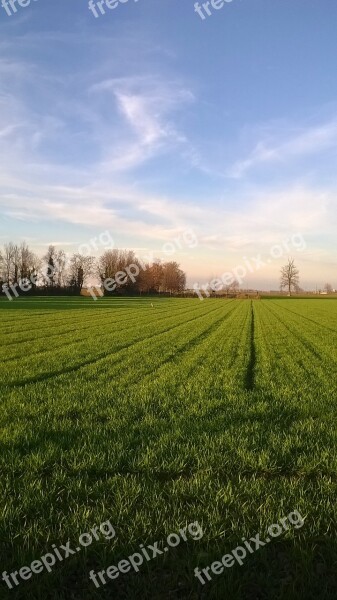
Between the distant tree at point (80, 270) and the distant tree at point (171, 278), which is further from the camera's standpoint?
the distant tree at point (171, 278)

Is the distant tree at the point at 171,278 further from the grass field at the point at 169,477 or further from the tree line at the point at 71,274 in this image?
the grass field at the point at 169,477

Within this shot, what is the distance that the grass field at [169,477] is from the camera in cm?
384

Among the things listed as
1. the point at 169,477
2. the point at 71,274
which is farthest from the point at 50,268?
the point at 169,477

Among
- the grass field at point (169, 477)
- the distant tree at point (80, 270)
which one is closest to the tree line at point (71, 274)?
the distant tree at point (80, 270)

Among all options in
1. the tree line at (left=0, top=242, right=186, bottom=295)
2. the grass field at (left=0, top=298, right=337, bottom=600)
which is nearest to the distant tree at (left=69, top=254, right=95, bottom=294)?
the tree line at (left=0, top=242, right=186, bottom=295)

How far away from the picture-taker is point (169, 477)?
573 cm

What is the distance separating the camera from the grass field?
3.84 meters

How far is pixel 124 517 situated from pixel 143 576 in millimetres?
851

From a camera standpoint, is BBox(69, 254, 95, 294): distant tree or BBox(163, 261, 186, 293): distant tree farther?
BBox(163, 261, 186, 293): distant tree

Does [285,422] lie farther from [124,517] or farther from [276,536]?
[124,517]

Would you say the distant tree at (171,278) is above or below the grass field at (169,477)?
above

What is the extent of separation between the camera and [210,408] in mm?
9414

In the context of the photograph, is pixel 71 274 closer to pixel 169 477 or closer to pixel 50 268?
pixel 50 268

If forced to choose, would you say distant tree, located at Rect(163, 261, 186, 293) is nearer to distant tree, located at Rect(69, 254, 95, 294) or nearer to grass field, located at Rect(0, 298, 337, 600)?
distant tree, located at Rect(69, 254, 95, 294)
